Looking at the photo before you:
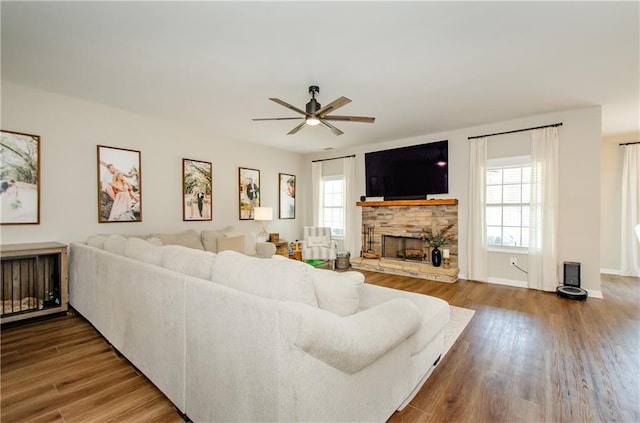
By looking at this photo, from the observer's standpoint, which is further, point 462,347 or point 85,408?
point 462,347

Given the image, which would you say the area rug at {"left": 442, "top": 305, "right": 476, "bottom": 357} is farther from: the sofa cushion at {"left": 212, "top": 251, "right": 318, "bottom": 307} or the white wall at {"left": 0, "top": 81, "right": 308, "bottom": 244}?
the white wall at {"left": 0, "top": 81, "right": 308, "bottom": 244}

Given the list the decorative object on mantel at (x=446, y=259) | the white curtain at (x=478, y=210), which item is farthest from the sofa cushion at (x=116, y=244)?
the white curtain at (x=478, y=210)

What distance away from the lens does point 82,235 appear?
369cm

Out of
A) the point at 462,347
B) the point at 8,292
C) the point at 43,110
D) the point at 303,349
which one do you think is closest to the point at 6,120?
the point at 43,110

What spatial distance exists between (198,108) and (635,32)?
460 cm

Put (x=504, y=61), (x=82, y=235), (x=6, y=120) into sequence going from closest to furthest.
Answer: (x=504, y=61), (x=6, y=120), (x=82, y=235)

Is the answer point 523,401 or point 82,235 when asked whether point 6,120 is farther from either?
point 523,401

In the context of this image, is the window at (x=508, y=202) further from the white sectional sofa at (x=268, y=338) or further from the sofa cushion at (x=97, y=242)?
the sofa cushion at (x=97, y=242)

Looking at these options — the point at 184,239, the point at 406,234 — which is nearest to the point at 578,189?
the point at 406,234

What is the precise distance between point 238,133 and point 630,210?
7366 mm

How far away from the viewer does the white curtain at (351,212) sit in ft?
20.9

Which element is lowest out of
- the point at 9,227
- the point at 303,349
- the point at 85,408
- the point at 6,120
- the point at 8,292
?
the point at 85,408

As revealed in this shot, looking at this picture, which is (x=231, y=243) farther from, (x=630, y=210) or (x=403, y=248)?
(x=630, y=210)

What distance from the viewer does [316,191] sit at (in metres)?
6.90
